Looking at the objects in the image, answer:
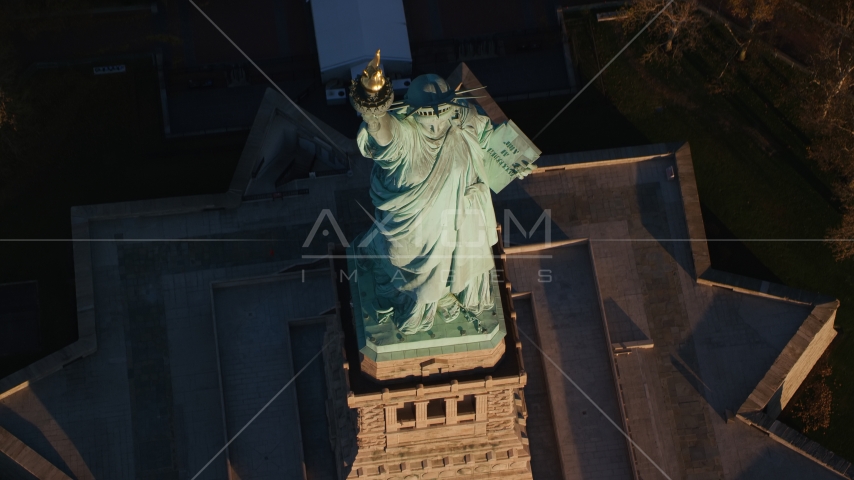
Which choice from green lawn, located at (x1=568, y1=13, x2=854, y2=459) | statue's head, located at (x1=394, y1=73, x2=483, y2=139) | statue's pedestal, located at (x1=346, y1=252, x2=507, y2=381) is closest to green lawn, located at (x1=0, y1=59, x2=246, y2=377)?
statue's pedestal, located at (x1=346, y1=252, x2=507, y2=381)

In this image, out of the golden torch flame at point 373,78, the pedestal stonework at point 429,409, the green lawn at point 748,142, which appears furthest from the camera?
the green lawn at point 748,142

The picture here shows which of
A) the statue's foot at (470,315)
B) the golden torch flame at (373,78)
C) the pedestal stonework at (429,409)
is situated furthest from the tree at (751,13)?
the golden torch flame at (373,78)

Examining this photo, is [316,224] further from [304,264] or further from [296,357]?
[296,357]

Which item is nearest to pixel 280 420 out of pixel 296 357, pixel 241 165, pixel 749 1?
pixel 296 357

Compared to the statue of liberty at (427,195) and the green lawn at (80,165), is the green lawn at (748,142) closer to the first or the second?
the green lawn at (80,165)

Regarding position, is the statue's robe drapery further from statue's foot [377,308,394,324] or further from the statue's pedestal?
the statue's pedestal

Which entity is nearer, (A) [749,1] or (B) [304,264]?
(B) [304,264]

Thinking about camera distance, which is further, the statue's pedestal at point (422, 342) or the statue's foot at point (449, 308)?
the statue's pedestal at point (422, 342)
